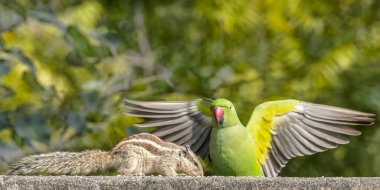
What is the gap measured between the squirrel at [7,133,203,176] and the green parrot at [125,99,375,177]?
0.52 meters

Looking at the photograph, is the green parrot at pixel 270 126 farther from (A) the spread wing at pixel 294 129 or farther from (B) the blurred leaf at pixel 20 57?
(B) the blurred leaf at pixel 20 57

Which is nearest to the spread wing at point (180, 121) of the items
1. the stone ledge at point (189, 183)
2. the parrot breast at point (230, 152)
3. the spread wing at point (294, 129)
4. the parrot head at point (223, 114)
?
the spread wing at point (294, 129)

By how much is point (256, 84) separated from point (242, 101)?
236 mm

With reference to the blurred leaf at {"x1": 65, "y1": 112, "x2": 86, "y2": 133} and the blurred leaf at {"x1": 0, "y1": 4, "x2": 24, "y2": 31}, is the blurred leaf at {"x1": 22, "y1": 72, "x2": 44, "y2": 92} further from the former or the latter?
the blurred leaf at {"x1": 0, "y1": 4, "x2": 24, "y2": 31}

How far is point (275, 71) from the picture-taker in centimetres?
684

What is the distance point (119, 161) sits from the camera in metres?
4.64

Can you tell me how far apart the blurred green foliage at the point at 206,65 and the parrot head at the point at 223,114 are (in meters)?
0.99

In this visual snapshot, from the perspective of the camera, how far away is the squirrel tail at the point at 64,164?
176 inches

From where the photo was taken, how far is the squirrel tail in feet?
14.7

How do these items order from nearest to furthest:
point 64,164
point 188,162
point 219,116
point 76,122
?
point 64,164 < point 219,116 < point 188,162 < point 76,122

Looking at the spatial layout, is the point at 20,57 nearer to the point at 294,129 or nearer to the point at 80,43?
the point at 80,43

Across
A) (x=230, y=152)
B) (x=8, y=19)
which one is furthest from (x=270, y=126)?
(x=8, y=19)

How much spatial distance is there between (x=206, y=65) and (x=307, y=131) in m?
1.40

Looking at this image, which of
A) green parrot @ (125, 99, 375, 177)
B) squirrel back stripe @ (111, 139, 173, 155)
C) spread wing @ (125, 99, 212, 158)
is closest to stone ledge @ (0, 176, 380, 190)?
squirrel back stripe @ (111, 139, 173, 155)
